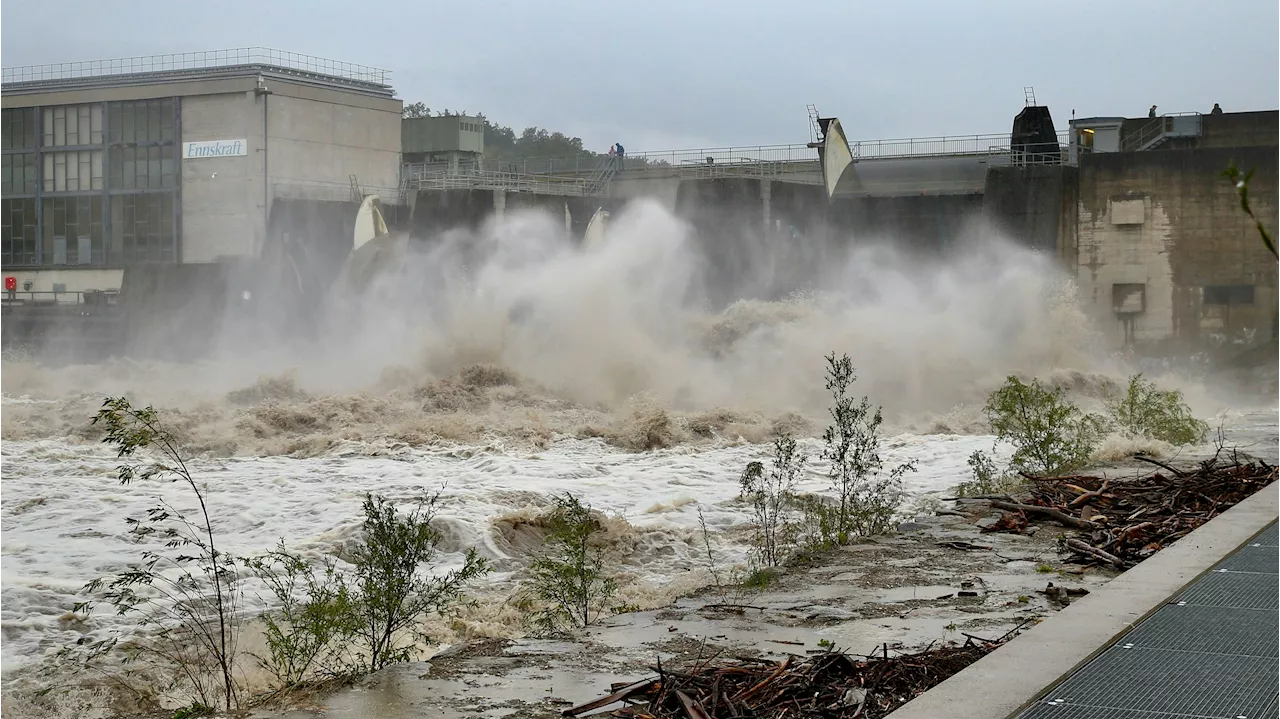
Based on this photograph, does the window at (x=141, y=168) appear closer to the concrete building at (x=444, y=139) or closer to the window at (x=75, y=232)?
the window at (x=75, y=232)

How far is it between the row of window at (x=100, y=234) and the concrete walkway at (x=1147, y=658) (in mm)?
59169

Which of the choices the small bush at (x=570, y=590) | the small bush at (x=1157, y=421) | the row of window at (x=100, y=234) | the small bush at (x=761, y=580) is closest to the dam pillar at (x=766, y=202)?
the small bush at (x=1157, y=421)

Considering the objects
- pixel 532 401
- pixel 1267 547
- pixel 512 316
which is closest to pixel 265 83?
pixel 512 316

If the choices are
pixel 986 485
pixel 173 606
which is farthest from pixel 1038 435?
pixel 173 606

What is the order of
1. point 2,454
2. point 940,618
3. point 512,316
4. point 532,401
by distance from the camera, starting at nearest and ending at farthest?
point 940,618, point 2,454, point 532,401, point 512,316

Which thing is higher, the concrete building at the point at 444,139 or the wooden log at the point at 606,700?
the concrete building at the point at 444,139

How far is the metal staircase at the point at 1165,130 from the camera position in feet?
140

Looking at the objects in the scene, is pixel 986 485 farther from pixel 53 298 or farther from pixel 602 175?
pixel 53 298

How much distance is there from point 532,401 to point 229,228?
30460 mm

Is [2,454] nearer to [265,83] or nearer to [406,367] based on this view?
[406,367]

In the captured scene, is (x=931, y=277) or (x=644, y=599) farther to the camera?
(x=931, y=277)

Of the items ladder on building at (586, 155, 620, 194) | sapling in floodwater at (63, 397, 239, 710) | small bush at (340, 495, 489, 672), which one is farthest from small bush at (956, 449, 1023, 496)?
ladder on building at (586, 155, 620, 194)

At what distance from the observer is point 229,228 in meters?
59.9

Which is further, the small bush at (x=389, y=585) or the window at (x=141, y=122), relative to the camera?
the window at (x=141, y=122)
